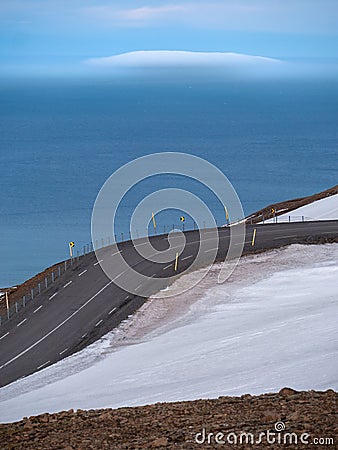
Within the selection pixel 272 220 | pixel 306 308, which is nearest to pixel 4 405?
pixel 306 308

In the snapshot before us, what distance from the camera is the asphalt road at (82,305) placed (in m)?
29.6

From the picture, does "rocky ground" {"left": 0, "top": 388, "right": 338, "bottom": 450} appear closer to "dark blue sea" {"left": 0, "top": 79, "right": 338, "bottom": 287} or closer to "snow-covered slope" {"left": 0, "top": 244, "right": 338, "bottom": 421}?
"snow-covered slope" {"left": 0, "top": 244, "right": 338, "bottom": 421}

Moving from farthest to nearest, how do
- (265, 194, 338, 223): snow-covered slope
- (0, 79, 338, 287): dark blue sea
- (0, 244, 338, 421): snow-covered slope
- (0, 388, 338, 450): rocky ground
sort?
(0, 79, 338, 287): dark blue sea → (265, 194, 338, 223): snow-covered slope → (0, 244, 338, 421): snow-covered slope → (0, 388, 338, 450): rocky ground

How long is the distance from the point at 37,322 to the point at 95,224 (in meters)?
50.5

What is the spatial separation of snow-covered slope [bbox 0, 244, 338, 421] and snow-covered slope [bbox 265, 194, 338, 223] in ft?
53.5

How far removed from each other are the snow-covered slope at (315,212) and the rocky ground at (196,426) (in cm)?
4004

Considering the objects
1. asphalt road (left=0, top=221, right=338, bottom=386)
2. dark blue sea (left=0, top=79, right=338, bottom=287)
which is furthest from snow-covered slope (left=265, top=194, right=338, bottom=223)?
dark blue sea (left=0, top=79, right=338, bottom=287)

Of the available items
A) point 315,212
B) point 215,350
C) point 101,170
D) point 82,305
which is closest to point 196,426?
point 215,350

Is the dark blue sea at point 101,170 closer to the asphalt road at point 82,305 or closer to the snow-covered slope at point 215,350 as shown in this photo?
the asphalt road at point 82,305

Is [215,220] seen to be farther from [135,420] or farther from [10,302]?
[135,420]

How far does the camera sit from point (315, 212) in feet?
188

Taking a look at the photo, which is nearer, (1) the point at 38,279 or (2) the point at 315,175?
(1) the point at 38,279

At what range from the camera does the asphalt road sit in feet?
97.2

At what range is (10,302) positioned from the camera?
3800 cm
